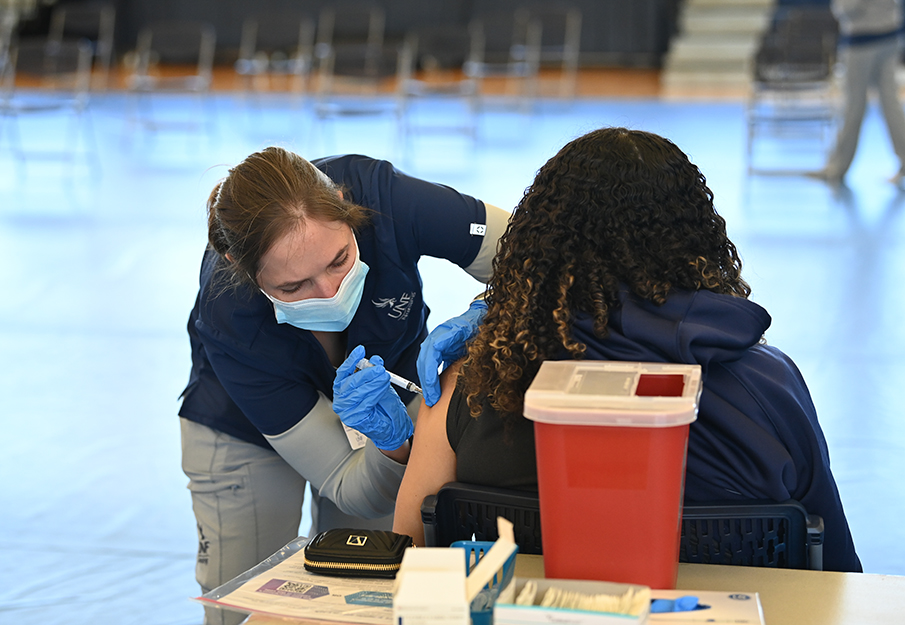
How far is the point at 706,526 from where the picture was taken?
3.68 ft

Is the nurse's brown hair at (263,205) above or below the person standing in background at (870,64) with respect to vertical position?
below

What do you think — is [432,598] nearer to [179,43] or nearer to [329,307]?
[329,307]

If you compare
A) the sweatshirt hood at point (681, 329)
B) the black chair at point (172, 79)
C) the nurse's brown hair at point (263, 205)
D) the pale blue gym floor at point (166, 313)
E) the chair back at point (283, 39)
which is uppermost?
the chair back at point (283, 39)

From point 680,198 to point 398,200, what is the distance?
2.18ft

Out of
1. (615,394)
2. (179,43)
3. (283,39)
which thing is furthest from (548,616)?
(283,39)

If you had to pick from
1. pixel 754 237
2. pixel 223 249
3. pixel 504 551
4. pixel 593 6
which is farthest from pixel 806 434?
pixel 593 6

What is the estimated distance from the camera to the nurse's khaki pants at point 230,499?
1.80 meters

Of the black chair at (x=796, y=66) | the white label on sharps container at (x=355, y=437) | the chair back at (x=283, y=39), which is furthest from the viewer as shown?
the chair back at (x=283, y=39)

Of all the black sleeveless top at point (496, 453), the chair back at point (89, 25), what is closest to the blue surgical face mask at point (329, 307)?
the black sleeveless top at point (496, 453)

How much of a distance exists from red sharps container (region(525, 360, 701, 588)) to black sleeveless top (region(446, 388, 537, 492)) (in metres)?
0.20

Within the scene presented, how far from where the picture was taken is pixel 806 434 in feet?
3.75

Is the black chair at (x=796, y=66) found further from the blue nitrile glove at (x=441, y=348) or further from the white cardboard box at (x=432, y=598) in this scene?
the white cardboard box at (x=432, y=598)

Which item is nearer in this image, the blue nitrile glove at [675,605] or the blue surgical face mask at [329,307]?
the blue nitrile glove at [675,605]

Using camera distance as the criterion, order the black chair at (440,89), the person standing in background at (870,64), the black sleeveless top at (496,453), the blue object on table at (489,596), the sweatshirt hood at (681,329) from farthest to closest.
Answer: the black chair at (440,89) → the person standing in background at (870,64) → the black sleeveless top at (496,453) → the sweatshirt hood at (681,329) → the blue object on table at (489,596)
